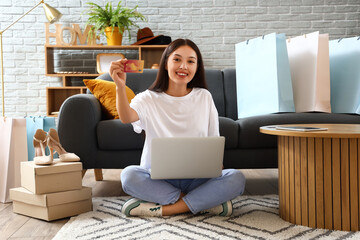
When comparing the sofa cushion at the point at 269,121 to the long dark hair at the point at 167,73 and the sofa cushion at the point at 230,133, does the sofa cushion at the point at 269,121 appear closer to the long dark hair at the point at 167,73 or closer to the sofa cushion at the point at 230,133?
the sofa cushion at the point at 230,133

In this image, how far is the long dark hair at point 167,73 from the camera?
5.78 feet

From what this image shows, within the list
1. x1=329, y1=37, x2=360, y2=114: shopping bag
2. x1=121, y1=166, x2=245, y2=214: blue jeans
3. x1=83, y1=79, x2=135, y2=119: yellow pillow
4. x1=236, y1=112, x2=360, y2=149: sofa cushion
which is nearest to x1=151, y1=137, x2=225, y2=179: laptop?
x1=121, y1=166, x2=245, y2=214: blue jeans

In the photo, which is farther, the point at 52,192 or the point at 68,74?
the point at 68,74

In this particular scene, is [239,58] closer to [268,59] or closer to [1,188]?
[268,59]

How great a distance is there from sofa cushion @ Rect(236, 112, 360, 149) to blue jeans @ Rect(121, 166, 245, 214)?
469mm

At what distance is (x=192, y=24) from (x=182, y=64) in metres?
2.72

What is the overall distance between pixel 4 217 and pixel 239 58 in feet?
5.74

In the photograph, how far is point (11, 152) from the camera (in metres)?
2.05

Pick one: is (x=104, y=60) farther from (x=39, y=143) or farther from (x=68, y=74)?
(x=39, y=143)

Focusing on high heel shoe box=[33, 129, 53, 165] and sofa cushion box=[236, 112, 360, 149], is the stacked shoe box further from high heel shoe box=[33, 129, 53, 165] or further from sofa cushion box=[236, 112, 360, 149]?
sofa cushion box=[236, 112, 360, 149]

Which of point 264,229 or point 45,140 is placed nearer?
point 264,229

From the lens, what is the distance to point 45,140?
187cm

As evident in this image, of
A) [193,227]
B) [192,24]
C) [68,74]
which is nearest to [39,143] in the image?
[193,227]

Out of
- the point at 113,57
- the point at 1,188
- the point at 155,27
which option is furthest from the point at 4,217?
the point at 155,27
